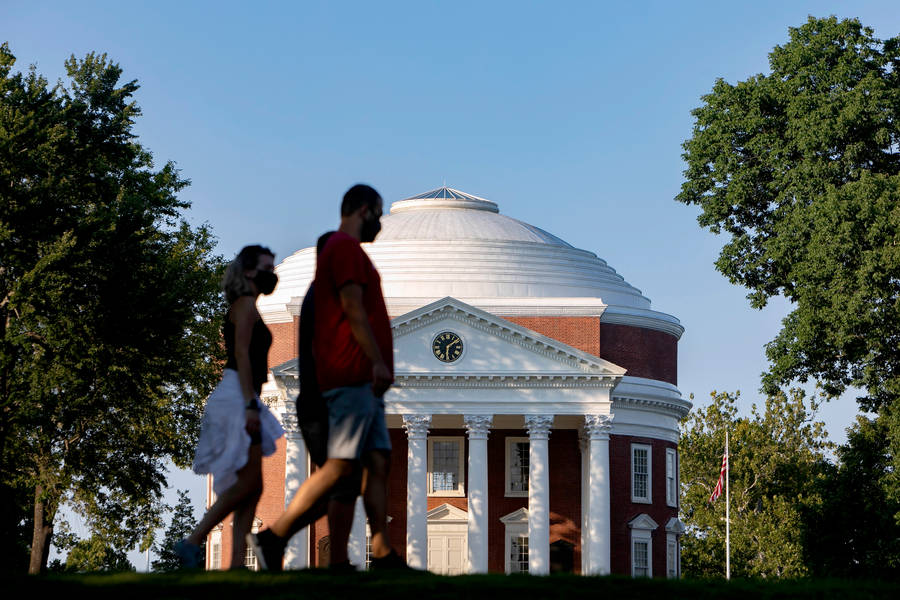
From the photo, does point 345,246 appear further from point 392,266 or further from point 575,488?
point 392,266

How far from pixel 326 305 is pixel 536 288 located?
57.5m

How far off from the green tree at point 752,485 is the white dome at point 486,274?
17985 mm

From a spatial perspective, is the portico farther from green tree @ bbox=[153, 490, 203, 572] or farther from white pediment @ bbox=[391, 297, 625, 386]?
green tree @ bbox=[153, 490, 203, 572]

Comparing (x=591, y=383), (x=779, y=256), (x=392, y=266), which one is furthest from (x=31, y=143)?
(x=392, y=266)

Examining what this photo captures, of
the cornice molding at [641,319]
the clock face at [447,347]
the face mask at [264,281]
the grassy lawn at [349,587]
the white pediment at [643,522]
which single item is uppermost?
the cornice molding at [641,319]

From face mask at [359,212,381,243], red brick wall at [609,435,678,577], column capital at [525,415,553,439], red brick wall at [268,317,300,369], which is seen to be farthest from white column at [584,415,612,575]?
face mask at [359,212,381,243]

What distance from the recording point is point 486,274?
226ft

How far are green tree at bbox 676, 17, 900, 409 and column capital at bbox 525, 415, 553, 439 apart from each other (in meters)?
12.5

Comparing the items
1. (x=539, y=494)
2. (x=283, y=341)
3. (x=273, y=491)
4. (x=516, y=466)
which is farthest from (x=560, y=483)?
(x=283, y=341)

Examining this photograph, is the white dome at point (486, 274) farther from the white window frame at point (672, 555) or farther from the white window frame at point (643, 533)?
the white window frame at point (672, 555)

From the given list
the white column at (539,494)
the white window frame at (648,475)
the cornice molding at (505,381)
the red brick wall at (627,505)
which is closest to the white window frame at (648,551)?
the red brick wall at (627,505)

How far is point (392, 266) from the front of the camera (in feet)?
227

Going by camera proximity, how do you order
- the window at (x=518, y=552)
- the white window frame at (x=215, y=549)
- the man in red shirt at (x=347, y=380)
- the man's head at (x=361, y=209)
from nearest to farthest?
the man in red shirt at (x=347, y=380), the man's head at (x=361, y=209), the window at (x=518, y=552), the white window frame at (x=215, y=549)

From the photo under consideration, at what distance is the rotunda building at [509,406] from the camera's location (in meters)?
58.1
